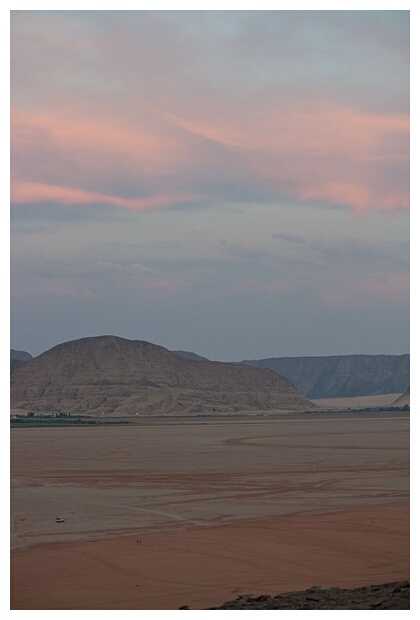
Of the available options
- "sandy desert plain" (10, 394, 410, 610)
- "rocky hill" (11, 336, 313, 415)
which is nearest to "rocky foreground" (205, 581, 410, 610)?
"sandy desert plain" (10, 394, 410, 610)

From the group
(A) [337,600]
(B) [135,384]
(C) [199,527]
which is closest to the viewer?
(A) [337,600]

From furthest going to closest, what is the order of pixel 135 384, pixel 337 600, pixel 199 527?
1. pixel 135 384
2. pixel 199 527
3. pixel 337 600

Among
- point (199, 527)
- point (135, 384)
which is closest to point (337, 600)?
point (199, 527)

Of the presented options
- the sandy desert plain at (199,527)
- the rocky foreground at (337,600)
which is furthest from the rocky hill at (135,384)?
the rocky foreground at (337,600)

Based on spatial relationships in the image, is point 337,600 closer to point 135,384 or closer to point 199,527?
point 199,527

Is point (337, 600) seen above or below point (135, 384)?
below
